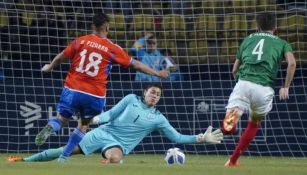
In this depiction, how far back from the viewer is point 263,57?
1233cm

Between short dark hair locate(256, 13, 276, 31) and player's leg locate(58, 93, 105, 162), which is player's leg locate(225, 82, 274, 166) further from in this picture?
player's leg locate(58, 93, 105, 162)

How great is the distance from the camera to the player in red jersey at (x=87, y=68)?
42.1ft

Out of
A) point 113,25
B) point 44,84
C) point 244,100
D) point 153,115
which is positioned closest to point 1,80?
point 44,84

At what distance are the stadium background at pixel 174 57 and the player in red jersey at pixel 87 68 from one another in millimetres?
3862

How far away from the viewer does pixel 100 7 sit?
715 inches

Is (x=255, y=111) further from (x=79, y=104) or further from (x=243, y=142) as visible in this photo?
(x=79, y=104)

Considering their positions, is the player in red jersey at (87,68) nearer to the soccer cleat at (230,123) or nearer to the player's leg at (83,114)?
the player's leg at (83,114)

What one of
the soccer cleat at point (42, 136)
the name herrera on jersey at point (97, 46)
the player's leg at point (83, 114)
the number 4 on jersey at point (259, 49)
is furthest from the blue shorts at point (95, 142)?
the number 4 on jersey at point (259, 49)

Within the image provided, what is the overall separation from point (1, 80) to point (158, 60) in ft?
9.11

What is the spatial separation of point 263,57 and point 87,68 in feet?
7.40

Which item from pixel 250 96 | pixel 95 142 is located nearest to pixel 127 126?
pixel 95 142

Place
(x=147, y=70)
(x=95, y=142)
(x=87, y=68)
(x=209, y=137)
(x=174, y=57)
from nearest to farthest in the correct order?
(x=147, y=70) → (x=209, y=137) → (x=87, y=68) → (x=95, y=142) → (x=174, y=57)

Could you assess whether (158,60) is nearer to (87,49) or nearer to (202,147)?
(202,147)

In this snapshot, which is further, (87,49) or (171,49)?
(171,49)
